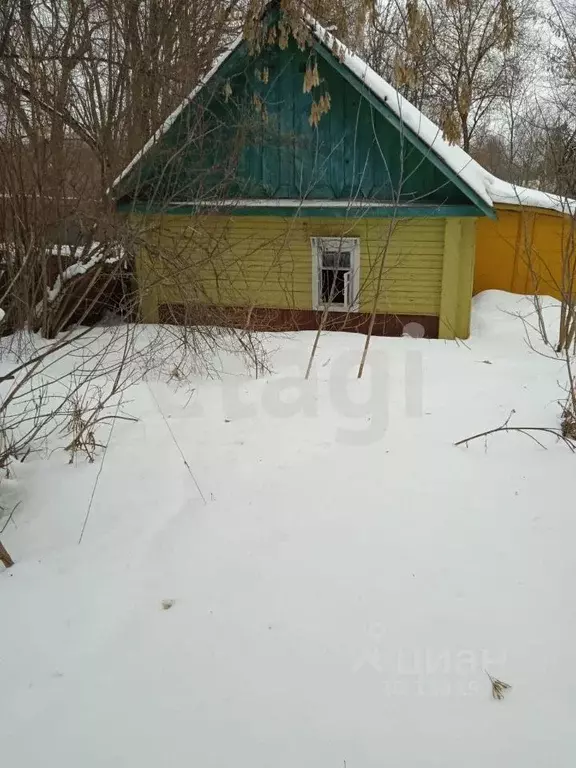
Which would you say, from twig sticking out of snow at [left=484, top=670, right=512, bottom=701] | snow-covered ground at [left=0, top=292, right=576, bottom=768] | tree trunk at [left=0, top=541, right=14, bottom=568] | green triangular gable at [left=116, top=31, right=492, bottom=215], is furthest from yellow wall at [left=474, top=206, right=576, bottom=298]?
tree trunk at [left=0, top=541, right=14, bottom=568]

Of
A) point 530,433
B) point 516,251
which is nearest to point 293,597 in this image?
point 530,433

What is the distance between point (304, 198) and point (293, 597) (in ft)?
20.0

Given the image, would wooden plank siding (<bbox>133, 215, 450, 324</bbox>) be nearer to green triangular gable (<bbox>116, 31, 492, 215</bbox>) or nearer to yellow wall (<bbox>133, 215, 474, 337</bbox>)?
yellow wall (<bbox>133, 215, 474, 337</bbox>)

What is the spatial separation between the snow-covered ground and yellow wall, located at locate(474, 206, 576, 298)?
20.9 feet

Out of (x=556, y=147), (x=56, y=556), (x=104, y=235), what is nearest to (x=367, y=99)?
(x=556, y=147)

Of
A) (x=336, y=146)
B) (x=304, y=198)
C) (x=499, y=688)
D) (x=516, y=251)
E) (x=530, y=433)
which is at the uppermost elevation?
(x=336, y=146)

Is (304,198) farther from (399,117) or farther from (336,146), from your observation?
(399,117)

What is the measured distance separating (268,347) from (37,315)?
12.5 feet

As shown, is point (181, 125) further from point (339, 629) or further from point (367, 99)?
point (339, 629)

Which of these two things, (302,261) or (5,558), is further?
(302,261)

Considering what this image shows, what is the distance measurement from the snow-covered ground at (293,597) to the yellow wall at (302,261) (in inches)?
143

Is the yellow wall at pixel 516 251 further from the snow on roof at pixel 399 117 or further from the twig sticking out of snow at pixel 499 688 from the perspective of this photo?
the twig sticking out of snow at pixel 499 688

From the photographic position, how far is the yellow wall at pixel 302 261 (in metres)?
7.93

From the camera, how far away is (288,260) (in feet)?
28.6
